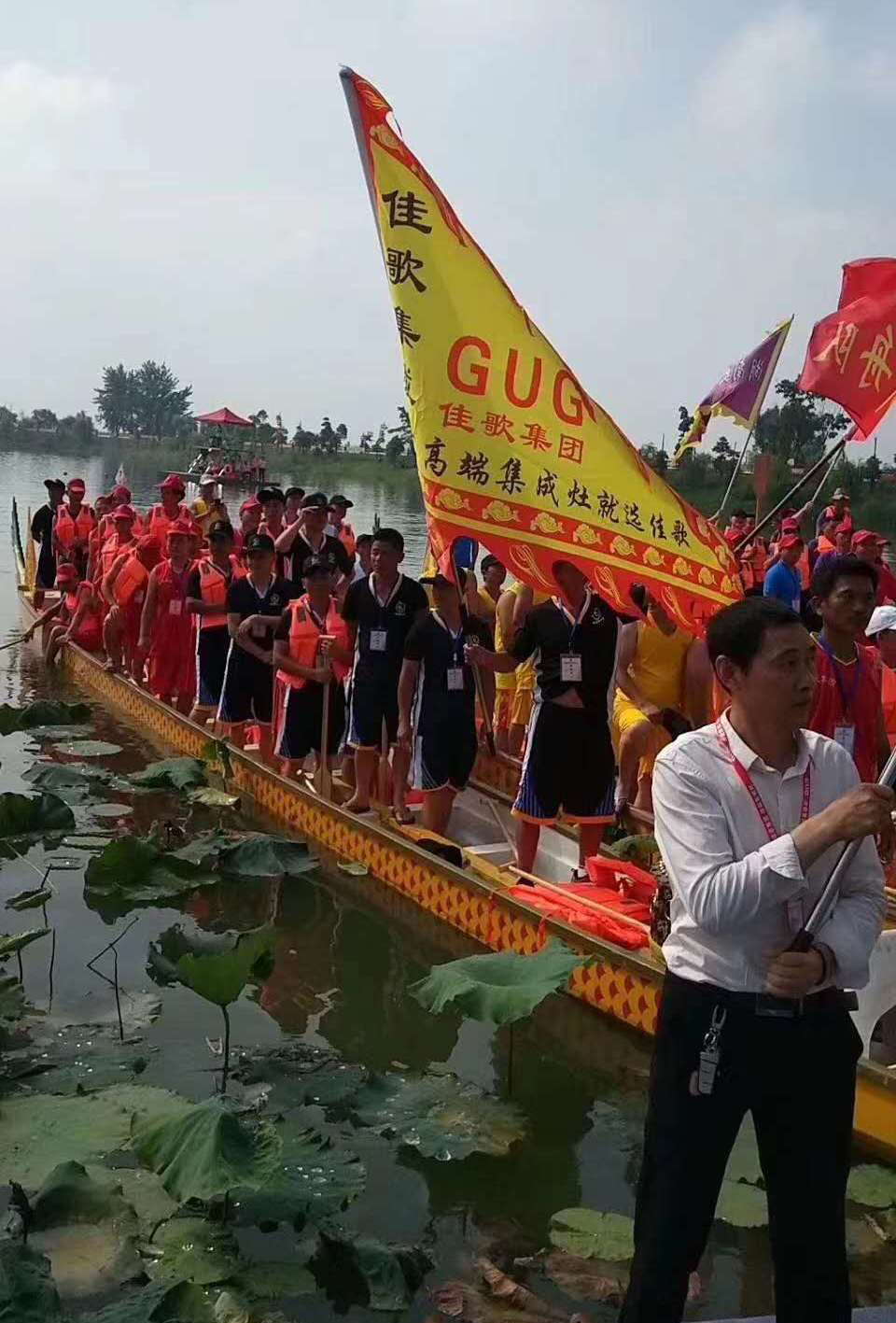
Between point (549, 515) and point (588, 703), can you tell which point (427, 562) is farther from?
point (549, 515)

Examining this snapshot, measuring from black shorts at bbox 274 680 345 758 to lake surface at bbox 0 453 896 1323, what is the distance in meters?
0.81

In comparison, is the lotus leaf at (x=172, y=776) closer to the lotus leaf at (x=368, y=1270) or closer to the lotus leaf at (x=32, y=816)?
the lotus leaf at (x=32, y=816)

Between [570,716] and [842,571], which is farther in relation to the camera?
[570,716]

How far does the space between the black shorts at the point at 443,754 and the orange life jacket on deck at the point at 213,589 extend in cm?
290

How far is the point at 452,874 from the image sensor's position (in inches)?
237

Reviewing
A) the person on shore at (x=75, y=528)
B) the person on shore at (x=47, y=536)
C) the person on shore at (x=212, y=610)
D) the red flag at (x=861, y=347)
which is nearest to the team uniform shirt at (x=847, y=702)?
the red flag at (x=861, y=347)

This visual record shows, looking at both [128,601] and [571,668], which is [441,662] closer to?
[571,668]

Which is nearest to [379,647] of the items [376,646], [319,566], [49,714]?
[376,646]

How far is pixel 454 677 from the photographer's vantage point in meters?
6.65

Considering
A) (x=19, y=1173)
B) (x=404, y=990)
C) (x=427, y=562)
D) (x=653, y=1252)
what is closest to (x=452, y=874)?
(x=404, y=990)

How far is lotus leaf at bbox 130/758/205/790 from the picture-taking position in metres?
7.56

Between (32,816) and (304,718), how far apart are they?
7.65 feet

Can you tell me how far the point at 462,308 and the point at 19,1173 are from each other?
11.6ft

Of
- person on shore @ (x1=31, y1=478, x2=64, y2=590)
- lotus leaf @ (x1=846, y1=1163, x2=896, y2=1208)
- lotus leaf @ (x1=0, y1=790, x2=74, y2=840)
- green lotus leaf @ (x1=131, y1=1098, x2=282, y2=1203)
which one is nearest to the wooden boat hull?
lotus leaf @ (x1=846, y1=1163, x2=896, y2=1208)
